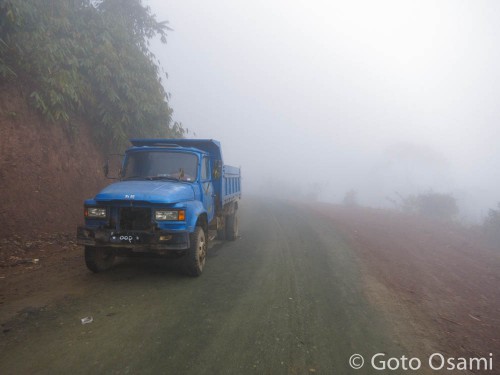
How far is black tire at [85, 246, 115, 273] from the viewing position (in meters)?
5.96

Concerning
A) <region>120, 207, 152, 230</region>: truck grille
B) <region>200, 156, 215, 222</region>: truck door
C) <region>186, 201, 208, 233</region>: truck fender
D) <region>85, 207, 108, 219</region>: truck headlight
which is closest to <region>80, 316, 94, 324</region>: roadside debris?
<region>120, 207, 152, 230</region>: truck grille

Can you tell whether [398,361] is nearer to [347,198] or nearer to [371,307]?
[371,307]

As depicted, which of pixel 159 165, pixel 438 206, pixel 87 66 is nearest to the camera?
pixel 159 165

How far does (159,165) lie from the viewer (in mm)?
7012

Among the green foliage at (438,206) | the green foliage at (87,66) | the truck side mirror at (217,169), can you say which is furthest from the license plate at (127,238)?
the green foliage at (438,206)

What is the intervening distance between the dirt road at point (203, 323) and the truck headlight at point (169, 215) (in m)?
1.34

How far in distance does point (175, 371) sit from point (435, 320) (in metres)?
4.47

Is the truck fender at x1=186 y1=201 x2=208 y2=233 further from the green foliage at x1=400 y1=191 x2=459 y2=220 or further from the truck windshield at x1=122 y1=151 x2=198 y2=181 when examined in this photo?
the green foliage at x1=400 y1=191 x2=459 y2=220

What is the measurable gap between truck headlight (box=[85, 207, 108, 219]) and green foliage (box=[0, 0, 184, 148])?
258 inches

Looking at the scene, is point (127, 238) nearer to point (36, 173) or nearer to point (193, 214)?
point (193, 214)

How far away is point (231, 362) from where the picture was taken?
3576 millimetres

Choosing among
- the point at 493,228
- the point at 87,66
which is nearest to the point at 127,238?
the point at 87,66

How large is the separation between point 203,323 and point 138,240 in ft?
6.69

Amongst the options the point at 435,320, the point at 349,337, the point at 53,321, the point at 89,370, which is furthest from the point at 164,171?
the point at 435,320
